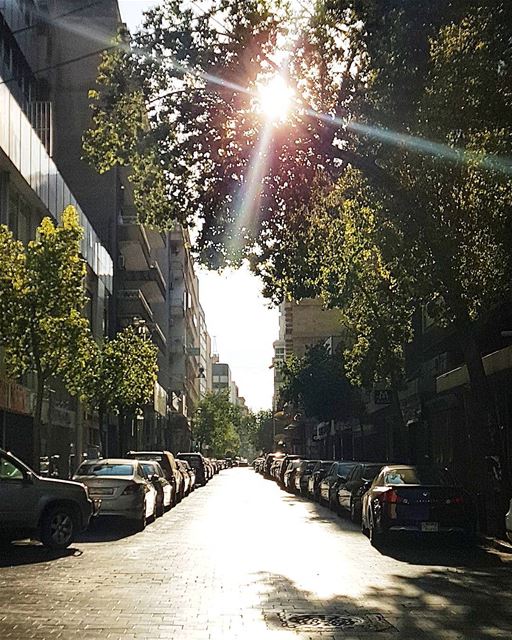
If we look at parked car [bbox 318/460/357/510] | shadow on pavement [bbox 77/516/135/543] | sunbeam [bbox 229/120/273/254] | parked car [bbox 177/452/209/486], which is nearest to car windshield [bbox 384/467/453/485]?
shadow on pavement [bbox 77/516/135/543]

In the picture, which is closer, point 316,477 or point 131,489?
point 131,489

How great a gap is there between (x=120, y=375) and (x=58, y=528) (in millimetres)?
19964

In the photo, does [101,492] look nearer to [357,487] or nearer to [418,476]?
[357,487]

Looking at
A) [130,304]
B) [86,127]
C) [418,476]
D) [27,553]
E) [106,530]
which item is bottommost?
[27,553]

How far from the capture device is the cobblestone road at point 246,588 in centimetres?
931

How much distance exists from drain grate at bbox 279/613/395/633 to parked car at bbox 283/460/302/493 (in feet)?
106

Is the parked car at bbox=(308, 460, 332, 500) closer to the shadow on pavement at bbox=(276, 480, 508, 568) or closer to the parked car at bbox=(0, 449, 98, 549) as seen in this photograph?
the shadow on pavement at bbox=(276, 480, 508, 568)

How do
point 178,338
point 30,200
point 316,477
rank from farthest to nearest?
1. point 178,338
2. point 316,477
3. point 30,200

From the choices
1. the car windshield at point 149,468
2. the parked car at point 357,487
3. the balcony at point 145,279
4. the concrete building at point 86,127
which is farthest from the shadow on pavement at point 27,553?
the balcony at point 145,279

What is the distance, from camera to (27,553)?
16078mm

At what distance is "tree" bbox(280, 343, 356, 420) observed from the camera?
57656 millimetres

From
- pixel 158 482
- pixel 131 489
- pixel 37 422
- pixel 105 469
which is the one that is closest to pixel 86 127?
pixel 158 482

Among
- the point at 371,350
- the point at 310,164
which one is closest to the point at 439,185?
the point at 310,164

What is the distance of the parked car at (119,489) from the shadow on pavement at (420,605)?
8.03 meters
